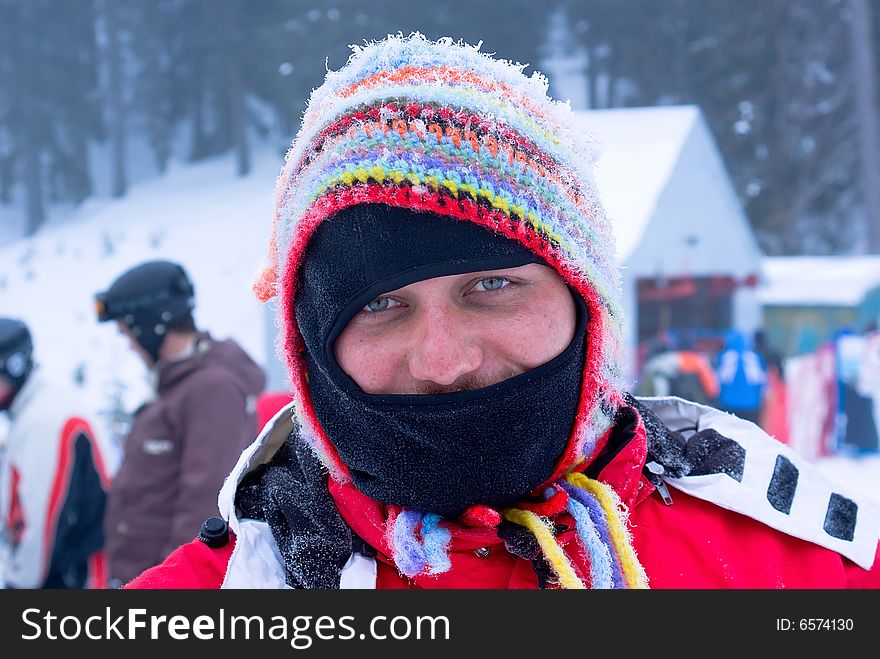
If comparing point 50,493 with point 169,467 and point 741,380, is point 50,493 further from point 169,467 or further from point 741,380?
point 741,380

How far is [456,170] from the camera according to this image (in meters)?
1.04

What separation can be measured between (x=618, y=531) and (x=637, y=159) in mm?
8975

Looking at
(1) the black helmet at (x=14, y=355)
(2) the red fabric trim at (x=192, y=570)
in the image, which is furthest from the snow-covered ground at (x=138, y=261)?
(2) the red fabric trim at (x=192, y=570)

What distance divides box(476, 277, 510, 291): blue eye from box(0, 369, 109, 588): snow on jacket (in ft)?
7.92

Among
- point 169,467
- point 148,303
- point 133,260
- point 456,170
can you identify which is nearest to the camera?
point 456,170

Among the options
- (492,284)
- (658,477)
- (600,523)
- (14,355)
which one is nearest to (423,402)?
(492,284)

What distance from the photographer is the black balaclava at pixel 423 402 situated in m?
1.04

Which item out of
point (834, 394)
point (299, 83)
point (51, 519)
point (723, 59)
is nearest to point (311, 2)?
point (299, 83)

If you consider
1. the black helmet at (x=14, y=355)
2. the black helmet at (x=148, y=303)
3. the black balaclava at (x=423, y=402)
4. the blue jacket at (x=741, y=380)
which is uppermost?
the black balaclava at (x=423, y=402)

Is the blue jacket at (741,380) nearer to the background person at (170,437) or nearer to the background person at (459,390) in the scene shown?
the background person at (170,437)

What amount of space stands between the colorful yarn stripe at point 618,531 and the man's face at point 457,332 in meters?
0.21

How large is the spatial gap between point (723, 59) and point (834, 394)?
17011 mm

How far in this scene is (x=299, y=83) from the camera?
2389 centimetres

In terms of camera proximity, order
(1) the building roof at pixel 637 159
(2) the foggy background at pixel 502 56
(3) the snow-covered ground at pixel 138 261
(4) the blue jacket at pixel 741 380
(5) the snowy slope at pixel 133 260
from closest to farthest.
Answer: (4) the blue jacket at pixel 741 380, (1) the building roof at pixel 637 159, (3) the snow-covered ground at pixel 138 261, (5) the snowy slope at pixel 133 260, (2) the foggy background at pixel 502 56
